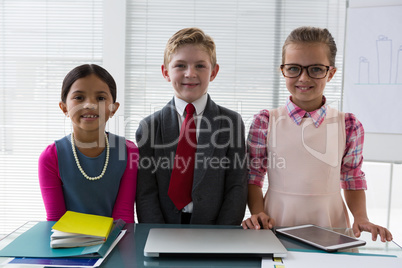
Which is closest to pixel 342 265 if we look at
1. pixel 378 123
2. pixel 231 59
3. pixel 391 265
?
pixel 391 265

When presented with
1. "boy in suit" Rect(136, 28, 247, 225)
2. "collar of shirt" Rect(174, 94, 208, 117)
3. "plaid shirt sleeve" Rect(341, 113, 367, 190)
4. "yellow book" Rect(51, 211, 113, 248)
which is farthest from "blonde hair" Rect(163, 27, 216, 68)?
"yellow book" Rect(51, 211, 113, 248)

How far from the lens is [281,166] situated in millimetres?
1395

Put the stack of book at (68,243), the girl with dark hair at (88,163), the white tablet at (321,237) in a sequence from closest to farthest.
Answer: the stack of book at (68,243)
the white tablet at (321,237)
the girl with dark hair at (88,163)

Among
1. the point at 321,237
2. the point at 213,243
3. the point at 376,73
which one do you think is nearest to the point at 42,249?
the point at 213,243

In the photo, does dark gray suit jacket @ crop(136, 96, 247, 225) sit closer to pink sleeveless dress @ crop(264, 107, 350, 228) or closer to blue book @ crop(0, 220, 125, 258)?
pink sleeveless dress @ crop(264, 107, 350, 228)

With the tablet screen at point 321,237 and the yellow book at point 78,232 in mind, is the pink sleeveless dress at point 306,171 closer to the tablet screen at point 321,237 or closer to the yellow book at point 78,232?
the tablet screen at point 321,237

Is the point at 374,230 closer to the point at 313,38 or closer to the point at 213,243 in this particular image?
the point at 213,243

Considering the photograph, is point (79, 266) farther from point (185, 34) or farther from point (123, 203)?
point (185, 34)

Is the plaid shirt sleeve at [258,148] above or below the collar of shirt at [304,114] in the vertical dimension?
below

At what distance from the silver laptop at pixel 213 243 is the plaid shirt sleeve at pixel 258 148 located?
0.45 meters

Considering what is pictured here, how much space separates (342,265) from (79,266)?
0.61 meters

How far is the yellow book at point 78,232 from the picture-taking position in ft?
2.76

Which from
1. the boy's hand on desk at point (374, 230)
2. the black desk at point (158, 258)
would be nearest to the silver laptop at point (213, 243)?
the black desk at point (158, 258)

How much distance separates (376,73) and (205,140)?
1722 mm
